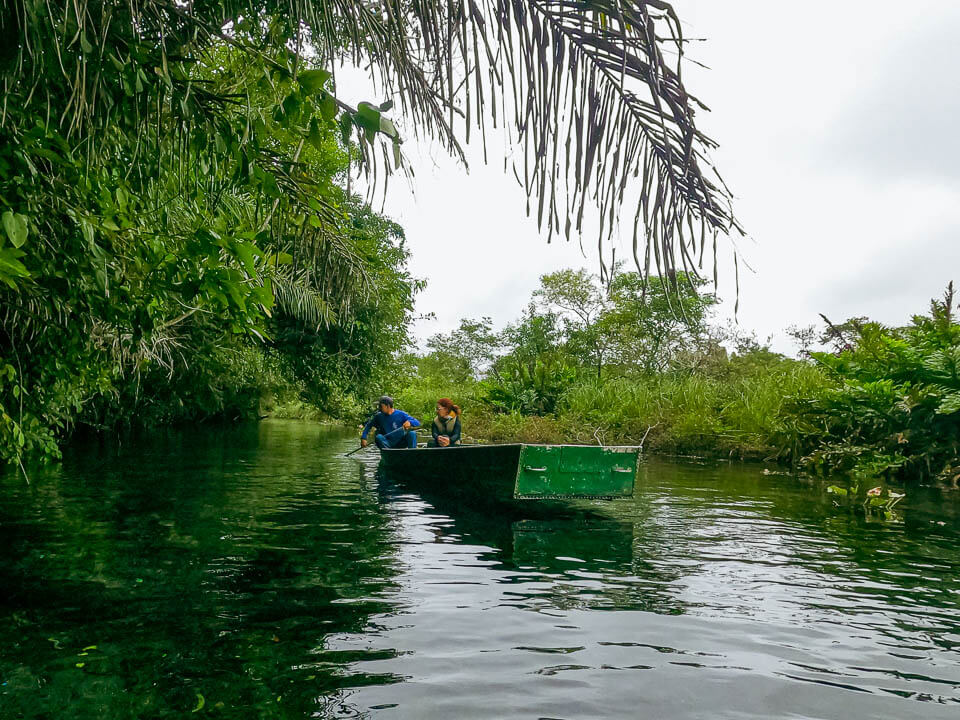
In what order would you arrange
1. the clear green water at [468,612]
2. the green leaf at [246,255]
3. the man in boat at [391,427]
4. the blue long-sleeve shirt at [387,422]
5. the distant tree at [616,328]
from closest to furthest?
the green leaf at [246,255], the clear green water at [468,612], the man in boat at [391,427], the blue long-sleeve shirt at [387,422], the distant tree at [616,328]

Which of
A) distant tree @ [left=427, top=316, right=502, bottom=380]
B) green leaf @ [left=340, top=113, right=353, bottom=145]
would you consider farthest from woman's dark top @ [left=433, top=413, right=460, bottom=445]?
distant tree @ [left=427, top=316, right=502, bottom=380]

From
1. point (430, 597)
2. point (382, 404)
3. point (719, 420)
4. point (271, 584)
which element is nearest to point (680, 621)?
point (430, 597)

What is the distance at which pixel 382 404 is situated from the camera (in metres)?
14.3

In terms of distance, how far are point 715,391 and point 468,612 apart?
16.2 metres

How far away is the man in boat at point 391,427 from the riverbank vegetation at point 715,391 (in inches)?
185

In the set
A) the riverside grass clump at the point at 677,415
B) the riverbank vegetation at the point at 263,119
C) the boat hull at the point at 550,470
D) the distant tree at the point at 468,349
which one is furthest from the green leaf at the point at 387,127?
the distant tree at the point at 468,349

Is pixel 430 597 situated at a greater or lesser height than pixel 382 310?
lesser

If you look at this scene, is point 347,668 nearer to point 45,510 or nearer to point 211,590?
point 211,590

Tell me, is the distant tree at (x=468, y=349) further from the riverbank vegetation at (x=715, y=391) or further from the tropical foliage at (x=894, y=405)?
the tropical foliage at (x=894, y=405)

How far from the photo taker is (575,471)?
355 inches

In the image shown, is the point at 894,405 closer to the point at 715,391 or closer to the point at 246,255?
the point at 715,391

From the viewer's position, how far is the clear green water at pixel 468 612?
3463 mm

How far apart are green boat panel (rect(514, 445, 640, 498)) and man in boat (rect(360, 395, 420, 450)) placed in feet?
17.2

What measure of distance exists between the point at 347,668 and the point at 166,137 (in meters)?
2.55
